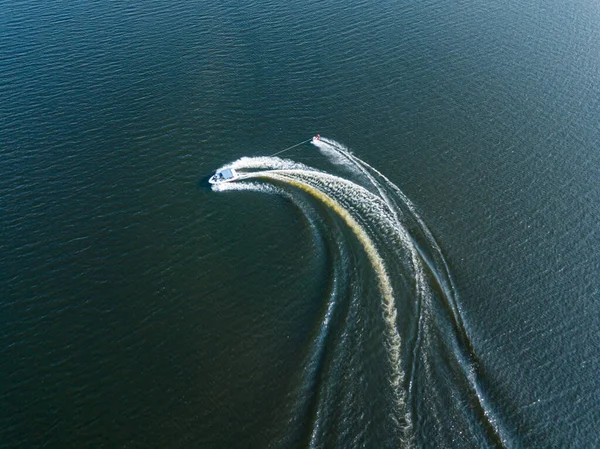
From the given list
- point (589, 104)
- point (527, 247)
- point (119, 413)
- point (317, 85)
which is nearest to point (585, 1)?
point (589, 104)

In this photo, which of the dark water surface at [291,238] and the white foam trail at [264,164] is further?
the white foam trail at [264,164]

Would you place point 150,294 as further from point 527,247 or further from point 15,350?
point 527,247

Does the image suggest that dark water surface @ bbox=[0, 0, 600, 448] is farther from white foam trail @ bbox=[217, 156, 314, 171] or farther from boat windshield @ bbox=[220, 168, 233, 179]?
boat windshield @ bbox=[220, 168, 233, 179]

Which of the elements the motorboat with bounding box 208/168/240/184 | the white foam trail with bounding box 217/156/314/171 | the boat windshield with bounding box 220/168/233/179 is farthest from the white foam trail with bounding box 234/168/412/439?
the boat windshield with bounding box 220/168/233/179

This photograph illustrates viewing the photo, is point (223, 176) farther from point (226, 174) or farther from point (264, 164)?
point (264, 164)

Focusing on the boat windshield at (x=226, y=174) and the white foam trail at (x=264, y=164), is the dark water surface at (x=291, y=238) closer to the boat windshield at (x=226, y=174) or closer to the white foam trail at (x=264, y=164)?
the white foam trail at (x=264, y=164)

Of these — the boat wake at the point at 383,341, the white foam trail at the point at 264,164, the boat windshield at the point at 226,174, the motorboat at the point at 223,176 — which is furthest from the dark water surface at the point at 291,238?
the boat windshield at the point at 226,174
